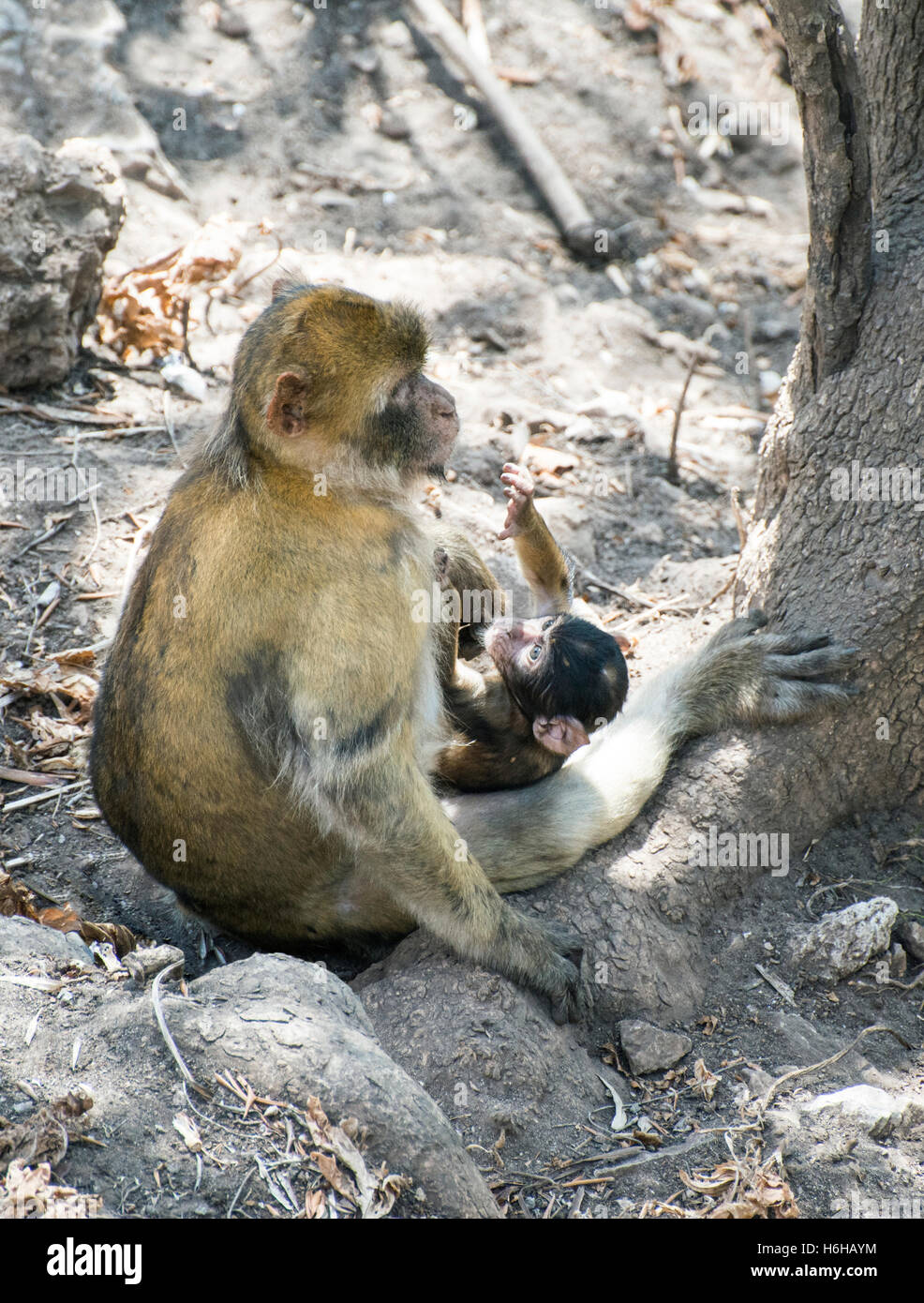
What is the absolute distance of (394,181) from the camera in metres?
11.5

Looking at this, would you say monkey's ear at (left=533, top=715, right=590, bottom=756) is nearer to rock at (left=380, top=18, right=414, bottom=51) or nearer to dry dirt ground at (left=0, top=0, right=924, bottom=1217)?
dry dirt ground at (left=0, top=0, right=924, bottom=1217)

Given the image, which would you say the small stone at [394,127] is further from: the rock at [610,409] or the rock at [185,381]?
the rock at [185,381]

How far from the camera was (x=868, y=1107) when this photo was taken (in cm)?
389

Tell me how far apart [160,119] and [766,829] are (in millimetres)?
9504

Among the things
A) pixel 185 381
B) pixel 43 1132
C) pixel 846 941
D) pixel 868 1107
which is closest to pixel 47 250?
pixel 185 381

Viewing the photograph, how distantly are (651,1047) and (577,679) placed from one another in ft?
5.28

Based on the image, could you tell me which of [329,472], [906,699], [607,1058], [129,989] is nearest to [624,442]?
[906,699]

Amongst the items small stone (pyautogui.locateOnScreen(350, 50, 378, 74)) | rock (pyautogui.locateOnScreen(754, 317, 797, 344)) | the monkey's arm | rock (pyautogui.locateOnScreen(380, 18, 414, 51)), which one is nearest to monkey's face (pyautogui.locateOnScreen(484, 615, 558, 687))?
the monkey's arm

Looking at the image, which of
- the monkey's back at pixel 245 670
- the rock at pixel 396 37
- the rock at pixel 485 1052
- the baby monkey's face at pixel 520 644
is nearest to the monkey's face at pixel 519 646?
the baby monkey's face at pixel 520 644

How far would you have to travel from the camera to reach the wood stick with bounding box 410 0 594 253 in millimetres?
11352

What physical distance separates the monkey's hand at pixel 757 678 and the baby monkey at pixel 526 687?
35 centimetres

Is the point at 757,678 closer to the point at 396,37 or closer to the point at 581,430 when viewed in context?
the point at 581,430

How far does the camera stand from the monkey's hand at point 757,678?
489cm

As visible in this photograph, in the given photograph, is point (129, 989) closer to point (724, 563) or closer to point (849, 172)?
point (849, 172)
